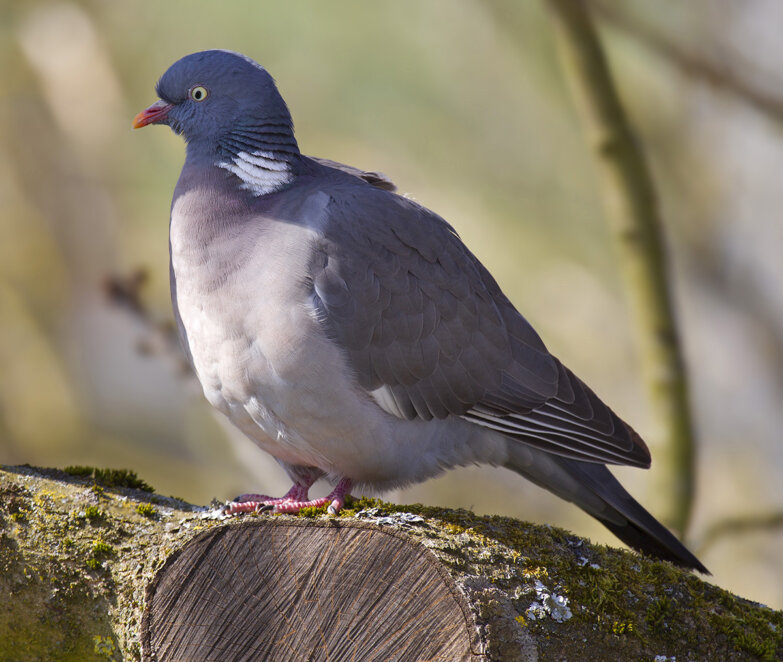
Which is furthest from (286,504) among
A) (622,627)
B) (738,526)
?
(738,526)

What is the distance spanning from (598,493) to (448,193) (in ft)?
16.2

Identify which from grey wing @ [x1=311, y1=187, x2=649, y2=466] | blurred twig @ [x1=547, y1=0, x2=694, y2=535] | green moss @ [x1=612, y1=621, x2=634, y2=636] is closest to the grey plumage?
grey wing @ [x1=311, y1=187, x2=649, y2=466]

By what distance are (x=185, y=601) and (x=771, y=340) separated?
550cm

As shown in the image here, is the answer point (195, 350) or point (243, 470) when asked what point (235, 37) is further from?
point (195, 350)

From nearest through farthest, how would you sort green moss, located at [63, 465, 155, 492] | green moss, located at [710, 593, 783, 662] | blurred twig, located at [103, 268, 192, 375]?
green moss, located at [710, 593, 783, 662], green moss, located at [63, 465, 155, 492], blurred twig, located at [103, 268, 192, 375]

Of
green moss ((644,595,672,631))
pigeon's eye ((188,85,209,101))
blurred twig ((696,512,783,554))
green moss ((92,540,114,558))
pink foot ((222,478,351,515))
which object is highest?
blurred twig ((696,512,783,554))

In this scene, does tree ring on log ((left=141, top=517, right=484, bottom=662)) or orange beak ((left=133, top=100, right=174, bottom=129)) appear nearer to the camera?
tree ring on log ((left=141, top=517, right=484, bottom=662))

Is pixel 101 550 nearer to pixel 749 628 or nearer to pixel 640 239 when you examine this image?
pixel 749 628

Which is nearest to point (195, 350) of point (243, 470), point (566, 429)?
point (566, 429)

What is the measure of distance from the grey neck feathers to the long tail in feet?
4.54

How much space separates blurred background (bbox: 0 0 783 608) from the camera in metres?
6.75

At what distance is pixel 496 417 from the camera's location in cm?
360

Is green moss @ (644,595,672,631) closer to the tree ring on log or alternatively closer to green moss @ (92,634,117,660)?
the tree ring on log

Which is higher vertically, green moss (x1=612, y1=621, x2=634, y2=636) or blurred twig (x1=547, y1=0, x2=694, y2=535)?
blurred twig (x1=547, y1=0, x2=694, y2=535)
